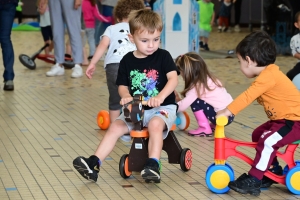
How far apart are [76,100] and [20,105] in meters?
0.66

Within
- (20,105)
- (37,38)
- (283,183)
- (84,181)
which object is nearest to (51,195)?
(84,181)

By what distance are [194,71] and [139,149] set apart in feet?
4.85

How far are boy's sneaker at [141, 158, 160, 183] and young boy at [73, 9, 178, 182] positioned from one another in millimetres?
62

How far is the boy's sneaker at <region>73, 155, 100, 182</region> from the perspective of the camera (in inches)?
159

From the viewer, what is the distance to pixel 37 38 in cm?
1636

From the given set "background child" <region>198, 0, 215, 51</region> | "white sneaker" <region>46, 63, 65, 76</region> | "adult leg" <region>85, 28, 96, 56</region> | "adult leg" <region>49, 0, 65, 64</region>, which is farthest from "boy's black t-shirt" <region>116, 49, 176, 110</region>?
"background child" <region>198, 0, 215, 51</region>

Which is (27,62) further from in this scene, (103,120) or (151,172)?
(151,172)

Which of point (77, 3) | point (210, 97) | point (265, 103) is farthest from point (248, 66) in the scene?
point (77, 3)

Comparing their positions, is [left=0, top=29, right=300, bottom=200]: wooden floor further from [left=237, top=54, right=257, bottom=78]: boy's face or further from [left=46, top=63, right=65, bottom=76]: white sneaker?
[left=237, top=54, right=257, bottom=78]: boy's face

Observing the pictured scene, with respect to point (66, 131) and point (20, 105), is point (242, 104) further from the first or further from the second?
point (20, 105)

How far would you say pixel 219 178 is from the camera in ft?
12.7

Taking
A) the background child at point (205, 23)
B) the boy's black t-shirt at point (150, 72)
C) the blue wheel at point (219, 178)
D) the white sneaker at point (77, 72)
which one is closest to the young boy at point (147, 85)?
the boy's black t-shirt at point (150, 72)

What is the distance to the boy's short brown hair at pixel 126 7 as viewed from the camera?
214 inches

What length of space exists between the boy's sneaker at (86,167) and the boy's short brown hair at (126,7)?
1.76 meters
